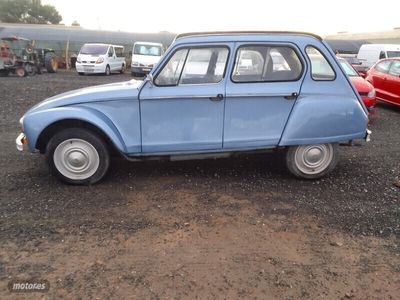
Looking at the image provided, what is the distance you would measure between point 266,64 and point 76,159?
2.58 m

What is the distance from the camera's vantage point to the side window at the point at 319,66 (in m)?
4.95

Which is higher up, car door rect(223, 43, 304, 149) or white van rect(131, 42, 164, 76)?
car door rect(223, 43, 304, 149)

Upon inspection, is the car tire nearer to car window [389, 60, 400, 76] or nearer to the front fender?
the front fender

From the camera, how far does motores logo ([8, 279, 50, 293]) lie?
290 cm

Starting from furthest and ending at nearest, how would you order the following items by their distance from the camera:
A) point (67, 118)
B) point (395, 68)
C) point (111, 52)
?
point (111, 52), point (395, 68), point (67, 118)

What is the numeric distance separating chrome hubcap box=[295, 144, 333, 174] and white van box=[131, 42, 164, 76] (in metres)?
19.3

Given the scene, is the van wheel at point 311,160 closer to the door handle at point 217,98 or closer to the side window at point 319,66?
the side window at point 319,66

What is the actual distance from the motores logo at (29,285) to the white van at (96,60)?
2116 cm

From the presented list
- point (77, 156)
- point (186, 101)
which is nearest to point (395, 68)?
point (186, 101)

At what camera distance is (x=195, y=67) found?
479 cm

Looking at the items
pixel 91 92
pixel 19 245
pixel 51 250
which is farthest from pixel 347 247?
pixel 91 92

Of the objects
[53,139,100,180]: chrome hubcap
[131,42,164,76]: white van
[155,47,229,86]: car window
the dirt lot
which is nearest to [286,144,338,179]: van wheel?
the dirt lot

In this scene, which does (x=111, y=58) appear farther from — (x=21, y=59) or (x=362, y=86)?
(x=362, y=86)

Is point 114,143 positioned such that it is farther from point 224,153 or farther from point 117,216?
point 224,153
